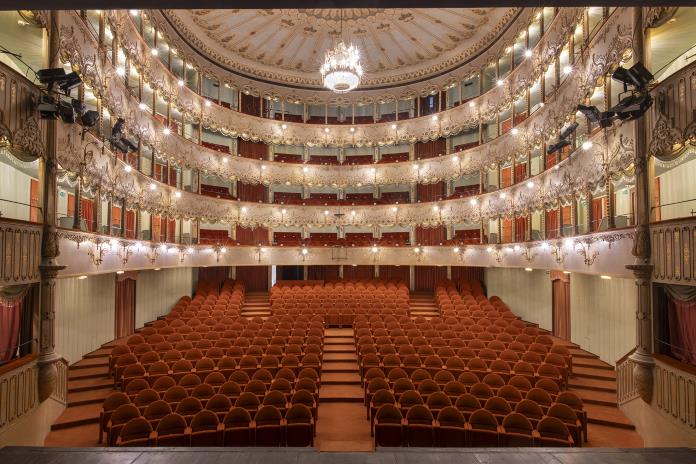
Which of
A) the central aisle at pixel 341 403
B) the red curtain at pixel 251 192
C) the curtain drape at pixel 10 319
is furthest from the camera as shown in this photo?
the red curtain at pixel 251 192

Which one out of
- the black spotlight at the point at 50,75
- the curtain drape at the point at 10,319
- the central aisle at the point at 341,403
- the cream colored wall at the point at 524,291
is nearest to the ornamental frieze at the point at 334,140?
the black spotlight at the point at 50,75

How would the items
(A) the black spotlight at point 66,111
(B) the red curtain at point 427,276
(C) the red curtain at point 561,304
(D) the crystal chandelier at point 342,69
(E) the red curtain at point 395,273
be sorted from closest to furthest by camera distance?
(A) the black spotlight at point 66,111 → (D) the crystal chandelier at point 342,69 → (C) the red curtain at point 561,304 → (B) the red curtain at point 427,276 → (E) the red curtain at point 395,273

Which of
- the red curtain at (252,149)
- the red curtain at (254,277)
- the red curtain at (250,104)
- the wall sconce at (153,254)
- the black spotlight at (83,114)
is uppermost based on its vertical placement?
the red curtain at (250,104)

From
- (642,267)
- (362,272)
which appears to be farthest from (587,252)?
(362,272)

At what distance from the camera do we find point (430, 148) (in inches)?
859

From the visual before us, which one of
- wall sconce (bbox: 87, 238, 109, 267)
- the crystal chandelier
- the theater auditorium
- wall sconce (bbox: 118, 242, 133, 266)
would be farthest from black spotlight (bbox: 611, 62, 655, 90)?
wall sconce (bbox: 118, 242, 133, 266)

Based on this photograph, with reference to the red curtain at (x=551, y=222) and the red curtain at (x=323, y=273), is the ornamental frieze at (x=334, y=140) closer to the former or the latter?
the red curtain at (x=551, y=222)

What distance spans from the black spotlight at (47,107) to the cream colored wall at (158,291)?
9.84 metres

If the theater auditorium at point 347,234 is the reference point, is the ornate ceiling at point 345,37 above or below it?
above

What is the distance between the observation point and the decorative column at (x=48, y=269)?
6.69m

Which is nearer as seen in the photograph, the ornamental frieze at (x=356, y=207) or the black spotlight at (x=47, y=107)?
the black spotlight at (x=47, y=107)

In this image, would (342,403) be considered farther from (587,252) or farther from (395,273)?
(395,273)

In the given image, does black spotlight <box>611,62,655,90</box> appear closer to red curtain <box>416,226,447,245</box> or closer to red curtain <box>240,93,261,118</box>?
red curtain <box>416,226,447,245</box>

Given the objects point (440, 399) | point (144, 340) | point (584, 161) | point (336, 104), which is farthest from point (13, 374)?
point (336, 104)
